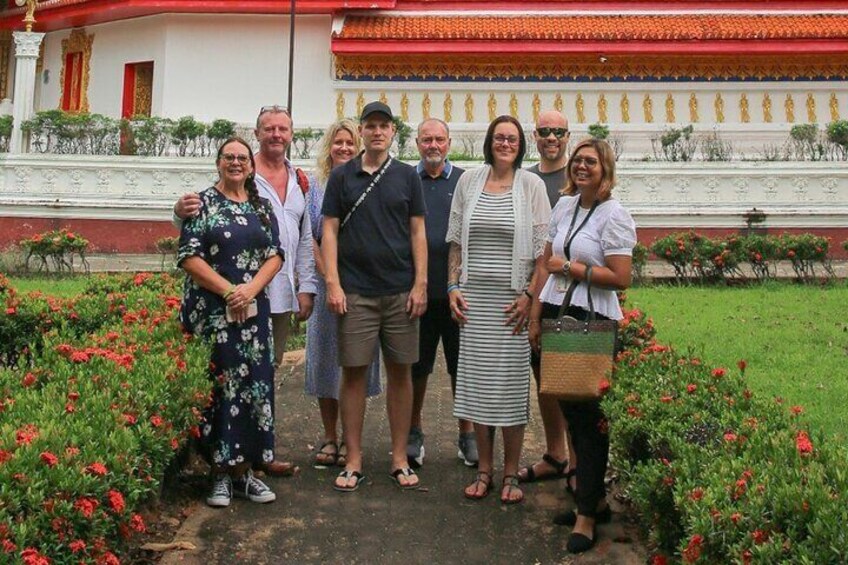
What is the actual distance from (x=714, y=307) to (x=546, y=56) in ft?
25.3

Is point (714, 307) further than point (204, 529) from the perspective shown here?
Yes

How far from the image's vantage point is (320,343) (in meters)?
5.58

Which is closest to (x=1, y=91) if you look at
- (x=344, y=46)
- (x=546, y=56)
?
(x=344, y=46)

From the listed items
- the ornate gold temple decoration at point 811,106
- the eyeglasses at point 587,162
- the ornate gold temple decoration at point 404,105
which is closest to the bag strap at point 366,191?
the eyeglasses at point 587,162

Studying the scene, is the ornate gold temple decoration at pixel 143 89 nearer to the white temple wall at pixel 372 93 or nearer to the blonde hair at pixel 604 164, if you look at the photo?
the white temple wall at pixel 372 93

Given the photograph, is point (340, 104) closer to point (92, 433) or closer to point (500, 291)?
point (500, 291)

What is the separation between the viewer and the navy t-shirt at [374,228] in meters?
5.02

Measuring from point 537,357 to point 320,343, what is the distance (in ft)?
4.36

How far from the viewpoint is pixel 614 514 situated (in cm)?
483

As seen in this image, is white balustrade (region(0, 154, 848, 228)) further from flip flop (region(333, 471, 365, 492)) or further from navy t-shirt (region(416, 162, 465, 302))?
flip flop (region(333, 471, 365, 492))

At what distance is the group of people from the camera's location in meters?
4.44

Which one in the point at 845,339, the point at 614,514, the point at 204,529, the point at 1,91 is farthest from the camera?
the point at 1,91

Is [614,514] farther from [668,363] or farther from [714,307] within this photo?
[714,307]

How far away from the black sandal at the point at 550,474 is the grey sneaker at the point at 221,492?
5.36 ft
